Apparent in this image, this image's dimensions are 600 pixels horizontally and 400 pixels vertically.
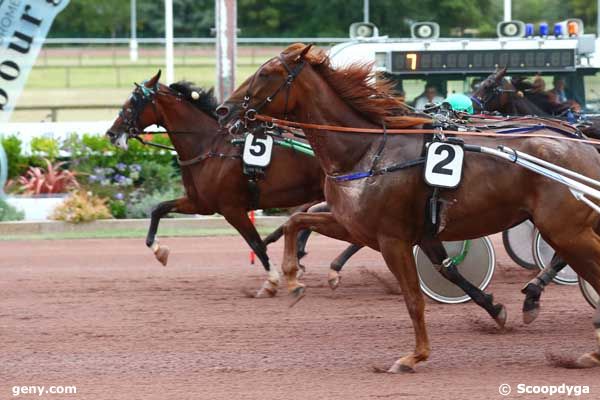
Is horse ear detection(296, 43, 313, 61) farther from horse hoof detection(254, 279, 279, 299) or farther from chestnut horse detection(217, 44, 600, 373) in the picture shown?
horse hoof detection(254, 279, 279, 299)

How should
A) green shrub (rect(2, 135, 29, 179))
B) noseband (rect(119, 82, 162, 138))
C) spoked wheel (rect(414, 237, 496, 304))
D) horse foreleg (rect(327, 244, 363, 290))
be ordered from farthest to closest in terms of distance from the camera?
1. green shrub (rect(2, 135, 29, 179))
2. noseband (rect(119, 82, 162, 138))
3. horse foreleg (rect(327, 244, 363, 290))
4. spoked wheel (rect(414, 237, 496, 304))

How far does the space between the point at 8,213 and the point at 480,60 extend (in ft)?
22.0

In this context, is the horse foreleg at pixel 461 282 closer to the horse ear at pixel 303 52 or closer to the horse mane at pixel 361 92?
the horse mane at pixel 361 92

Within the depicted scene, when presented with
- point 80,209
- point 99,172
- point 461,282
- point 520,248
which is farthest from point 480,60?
point 461,282

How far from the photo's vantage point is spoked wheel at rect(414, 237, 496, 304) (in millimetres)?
9258

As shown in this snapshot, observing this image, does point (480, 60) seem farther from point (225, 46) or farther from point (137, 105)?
point (137, 105)

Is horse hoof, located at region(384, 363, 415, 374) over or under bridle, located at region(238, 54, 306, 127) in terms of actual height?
under

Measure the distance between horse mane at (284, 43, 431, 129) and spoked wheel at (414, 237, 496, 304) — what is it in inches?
84.5

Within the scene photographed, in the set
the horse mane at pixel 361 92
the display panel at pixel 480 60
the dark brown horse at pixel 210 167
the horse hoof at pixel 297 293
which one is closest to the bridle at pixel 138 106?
the dark brown horse at pixel 210 167

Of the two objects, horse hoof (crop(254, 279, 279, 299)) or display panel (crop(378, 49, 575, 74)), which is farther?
display panel (crop(378, 49, 575, 74))

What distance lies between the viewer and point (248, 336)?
26.8ft

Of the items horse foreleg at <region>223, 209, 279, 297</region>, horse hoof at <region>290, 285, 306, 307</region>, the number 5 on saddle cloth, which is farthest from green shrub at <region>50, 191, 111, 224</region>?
horse hoof at <region>290, 285, 306, 307</region>

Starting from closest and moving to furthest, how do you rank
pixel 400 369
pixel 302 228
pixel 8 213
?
pixel 400 369, pixel 302 228, pixel 8 213

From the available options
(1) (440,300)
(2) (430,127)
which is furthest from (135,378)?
(1) (440,300)
